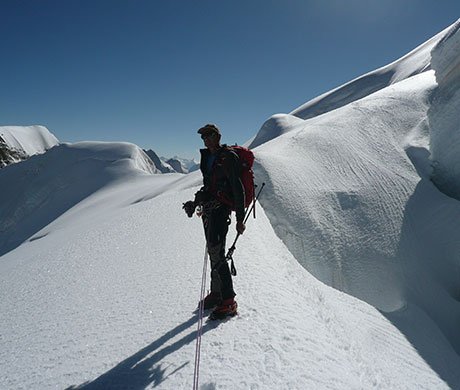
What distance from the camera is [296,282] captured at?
4.07 metres

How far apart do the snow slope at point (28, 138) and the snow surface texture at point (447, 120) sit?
139 metres

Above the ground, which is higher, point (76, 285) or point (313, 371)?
point (76, 285)

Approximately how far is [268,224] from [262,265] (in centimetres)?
294

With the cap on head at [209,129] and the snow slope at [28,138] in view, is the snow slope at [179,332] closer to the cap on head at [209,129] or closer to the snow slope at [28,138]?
the cap on head at [209,129]

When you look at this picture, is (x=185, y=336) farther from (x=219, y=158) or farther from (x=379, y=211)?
(x=379, y=211)

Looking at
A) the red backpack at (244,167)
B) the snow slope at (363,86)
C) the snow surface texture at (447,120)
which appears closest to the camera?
the red backpack at (244,167)

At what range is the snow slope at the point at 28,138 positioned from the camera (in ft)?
362

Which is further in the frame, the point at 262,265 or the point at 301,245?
the point at 301,245

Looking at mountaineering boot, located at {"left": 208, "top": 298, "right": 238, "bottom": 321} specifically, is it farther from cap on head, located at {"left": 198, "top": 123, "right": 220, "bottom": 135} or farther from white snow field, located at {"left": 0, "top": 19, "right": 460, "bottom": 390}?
cap on head, located at {"left": 198, "top": 123, "right": 220, "bottom": 135}

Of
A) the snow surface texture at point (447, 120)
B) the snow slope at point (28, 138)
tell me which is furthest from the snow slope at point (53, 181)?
the snow slope at point (28, 138)

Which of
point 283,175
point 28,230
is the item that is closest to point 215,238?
point 283,175

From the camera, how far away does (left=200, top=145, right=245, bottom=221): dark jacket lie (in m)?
2.78

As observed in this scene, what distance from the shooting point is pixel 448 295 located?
22.6 feet

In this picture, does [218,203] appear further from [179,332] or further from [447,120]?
[447,120]
